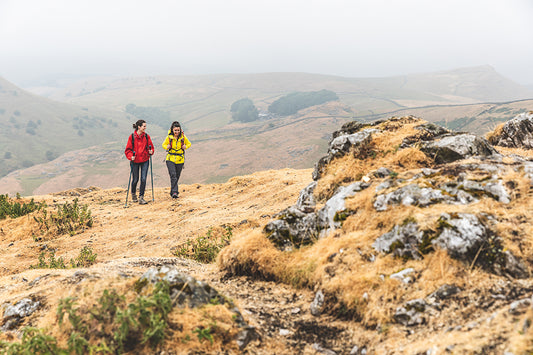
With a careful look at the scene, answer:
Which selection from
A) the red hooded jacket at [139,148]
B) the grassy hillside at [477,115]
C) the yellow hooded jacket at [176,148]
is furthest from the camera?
the grassy hillside at [477,115]

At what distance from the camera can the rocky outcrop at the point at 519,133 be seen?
12.1 m

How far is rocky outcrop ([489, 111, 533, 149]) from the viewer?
12.1 metres

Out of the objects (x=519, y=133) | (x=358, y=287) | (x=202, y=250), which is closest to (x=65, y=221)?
(x=202, y=250)

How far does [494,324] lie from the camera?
3.56 meters

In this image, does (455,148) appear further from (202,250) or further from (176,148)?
(176,148)

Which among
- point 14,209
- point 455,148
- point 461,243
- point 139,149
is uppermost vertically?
point 455,148

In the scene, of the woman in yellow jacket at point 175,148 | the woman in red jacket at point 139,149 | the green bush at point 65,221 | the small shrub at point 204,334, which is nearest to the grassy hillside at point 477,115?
the woman in yellow jacket at point 175,148

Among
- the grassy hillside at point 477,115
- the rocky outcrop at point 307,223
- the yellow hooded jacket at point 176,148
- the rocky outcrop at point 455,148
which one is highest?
the grassy hillside at point 477,115

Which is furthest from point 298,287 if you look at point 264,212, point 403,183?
point 264,212

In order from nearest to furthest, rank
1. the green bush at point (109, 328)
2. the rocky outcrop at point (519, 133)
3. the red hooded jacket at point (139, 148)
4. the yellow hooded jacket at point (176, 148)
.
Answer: the green bush at point (109, 328)
the rocky outcrop at point (519, 133)
the red hooded jacket at point (139, 148)
the yellow hooded jacket at point (176, 148)

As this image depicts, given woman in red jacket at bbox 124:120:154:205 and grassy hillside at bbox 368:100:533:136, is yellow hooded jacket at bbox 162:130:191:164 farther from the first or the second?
grassy hillside at bbox 368:100:533:136

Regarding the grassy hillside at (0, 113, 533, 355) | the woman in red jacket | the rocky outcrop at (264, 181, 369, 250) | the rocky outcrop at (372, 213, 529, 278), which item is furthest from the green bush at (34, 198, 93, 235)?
the rocky outcrop at (372, 213, 529, 278)

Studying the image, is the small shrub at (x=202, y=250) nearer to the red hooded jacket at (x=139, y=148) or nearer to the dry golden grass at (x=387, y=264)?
the dry golden grass at (x=387, y=264)

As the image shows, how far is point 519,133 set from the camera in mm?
12406
